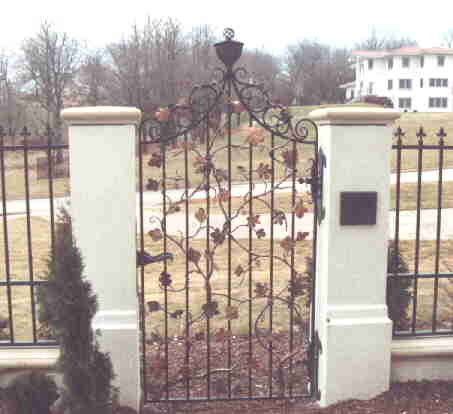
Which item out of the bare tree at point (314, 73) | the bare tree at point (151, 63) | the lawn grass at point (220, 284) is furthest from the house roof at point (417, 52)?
the lawn grass at point (220, 284)

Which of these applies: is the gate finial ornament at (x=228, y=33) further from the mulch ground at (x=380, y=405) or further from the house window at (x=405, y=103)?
the house window at (x=405, y=103)

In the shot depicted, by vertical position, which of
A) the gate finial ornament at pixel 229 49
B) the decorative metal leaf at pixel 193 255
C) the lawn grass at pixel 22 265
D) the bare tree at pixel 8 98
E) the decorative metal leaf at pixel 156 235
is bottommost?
the lawn grass at pixel 22 265

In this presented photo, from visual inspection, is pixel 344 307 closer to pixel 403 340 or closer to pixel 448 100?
pixel 403 340

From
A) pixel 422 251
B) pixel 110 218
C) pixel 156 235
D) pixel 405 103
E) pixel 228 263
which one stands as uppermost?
A: pixel 405 103

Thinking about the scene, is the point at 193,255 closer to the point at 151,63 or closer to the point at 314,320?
the point at 314,320

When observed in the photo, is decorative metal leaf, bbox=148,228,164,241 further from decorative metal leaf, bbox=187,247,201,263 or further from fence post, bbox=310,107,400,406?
fence post, bbox=310,107,400,406

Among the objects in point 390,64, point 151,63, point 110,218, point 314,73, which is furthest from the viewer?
point 390,64

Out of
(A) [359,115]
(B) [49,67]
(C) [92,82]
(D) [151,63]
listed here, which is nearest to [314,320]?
(A) [359,115]

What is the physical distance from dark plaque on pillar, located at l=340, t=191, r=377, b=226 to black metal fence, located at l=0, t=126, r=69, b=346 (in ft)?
6.39

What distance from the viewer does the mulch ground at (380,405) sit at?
3.78 m

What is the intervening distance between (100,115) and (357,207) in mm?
1789

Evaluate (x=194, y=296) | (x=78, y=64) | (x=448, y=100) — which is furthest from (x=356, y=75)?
(x=194, y=296)

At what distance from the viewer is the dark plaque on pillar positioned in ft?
12.1

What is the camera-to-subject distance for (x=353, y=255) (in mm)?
3773
